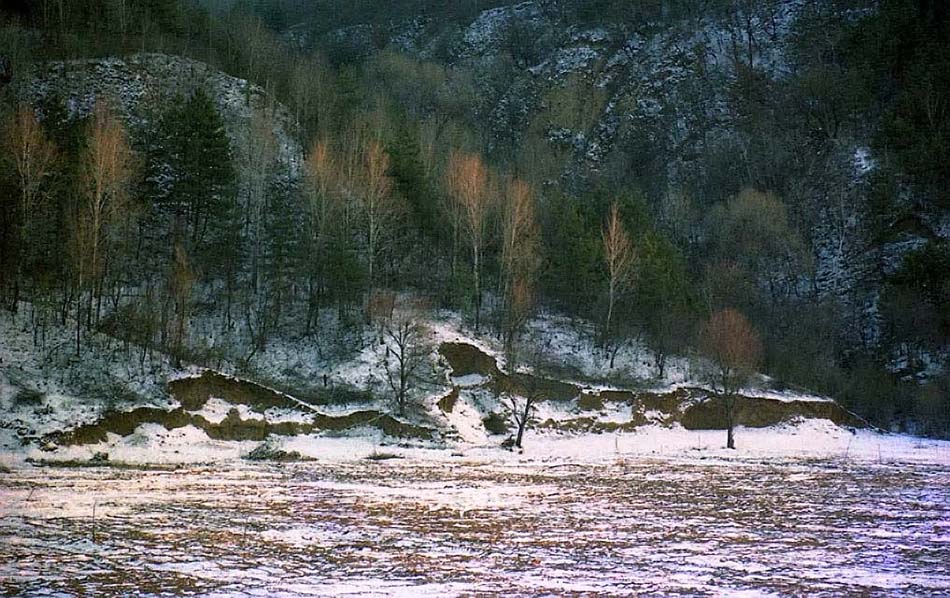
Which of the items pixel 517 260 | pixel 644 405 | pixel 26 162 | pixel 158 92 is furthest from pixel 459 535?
pixel 158 92

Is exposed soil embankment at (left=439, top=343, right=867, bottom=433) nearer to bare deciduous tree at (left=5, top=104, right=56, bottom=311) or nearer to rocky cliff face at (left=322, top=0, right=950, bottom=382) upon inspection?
rocky cliff face at (left=322, top=0, right=950, bottom=382)

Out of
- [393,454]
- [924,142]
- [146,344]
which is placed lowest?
[393,454]

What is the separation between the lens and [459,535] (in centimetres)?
1562

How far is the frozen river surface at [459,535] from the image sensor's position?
1131 centimetres

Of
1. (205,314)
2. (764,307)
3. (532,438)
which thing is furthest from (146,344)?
(764,307)

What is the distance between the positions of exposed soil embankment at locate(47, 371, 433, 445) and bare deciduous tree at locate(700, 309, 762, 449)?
17.1 m

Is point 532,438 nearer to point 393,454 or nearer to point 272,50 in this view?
point 393,454

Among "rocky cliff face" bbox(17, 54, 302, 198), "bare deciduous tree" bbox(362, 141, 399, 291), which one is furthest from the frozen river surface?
"rocky cliff face" bbox(17, 54, 302, 198)

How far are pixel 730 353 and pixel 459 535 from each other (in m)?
33.3

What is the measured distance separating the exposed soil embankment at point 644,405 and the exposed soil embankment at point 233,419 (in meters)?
8.31

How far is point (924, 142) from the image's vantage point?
8412 cm

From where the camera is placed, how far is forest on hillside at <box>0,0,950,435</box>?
47.2 meters

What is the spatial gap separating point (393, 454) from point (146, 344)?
14839 millimetres

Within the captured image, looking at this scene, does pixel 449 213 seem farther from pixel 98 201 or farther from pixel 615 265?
pixel 98 201
